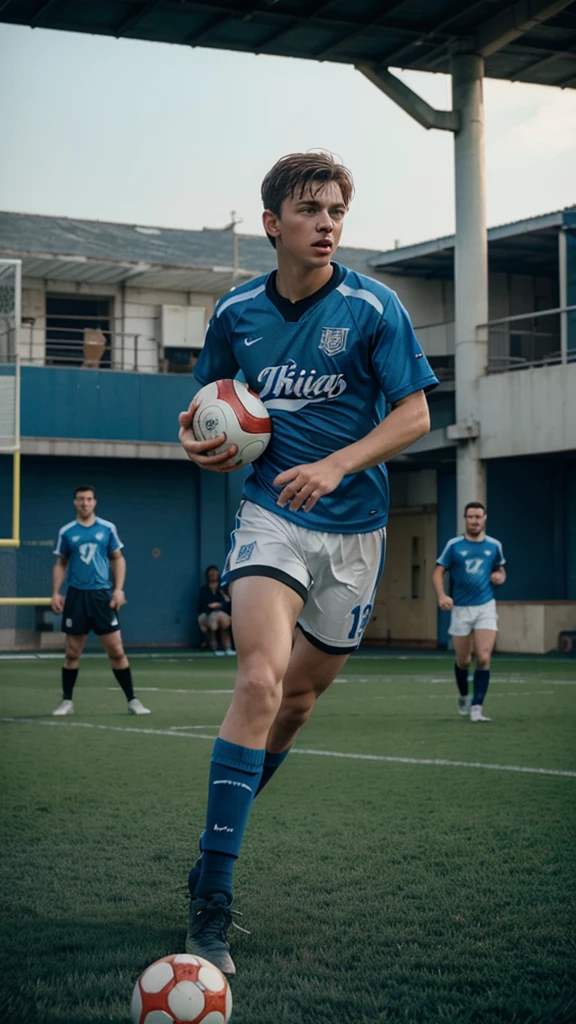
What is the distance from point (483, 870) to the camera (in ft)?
16.4

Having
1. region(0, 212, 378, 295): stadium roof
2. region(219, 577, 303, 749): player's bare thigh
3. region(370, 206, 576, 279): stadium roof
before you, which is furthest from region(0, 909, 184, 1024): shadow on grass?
region(0, 212, 378, 295): stadium roof

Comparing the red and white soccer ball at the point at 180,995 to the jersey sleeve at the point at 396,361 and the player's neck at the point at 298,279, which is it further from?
the player's neck at the point at 298,279

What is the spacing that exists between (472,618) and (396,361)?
869cm

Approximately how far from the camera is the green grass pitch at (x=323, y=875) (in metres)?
3.45

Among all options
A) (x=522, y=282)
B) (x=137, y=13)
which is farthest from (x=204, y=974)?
(x=522, y=282)

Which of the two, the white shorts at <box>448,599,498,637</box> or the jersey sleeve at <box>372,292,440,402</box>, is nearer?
the jersey sleeve at <box>372,292,440,402</box>

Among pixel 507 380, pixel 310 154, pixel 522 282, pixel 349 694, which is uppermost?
pixel 522 282

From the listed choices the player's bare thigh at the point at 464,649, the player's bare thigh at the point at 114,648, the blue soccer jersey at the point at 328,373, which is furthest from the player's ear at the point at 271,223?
the player's bare thigh at the point at 464,649

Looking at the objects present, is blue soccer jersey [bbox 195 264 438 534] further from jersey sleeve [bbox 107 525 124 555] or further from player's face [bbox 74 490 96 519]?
jersey sleeve [bbox 107 525 124 555]

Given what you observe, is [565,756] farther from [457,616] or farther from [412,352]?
[412,352]

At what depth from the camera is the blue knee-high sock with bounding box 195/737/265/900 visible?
3816 mm

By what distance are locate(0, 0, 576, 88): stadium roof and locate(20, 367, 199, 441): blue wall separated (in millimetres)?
6876

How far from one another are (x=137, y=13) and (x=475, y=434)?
9402 millimetres

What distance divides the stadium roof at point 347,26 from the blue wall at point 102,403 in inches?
271
